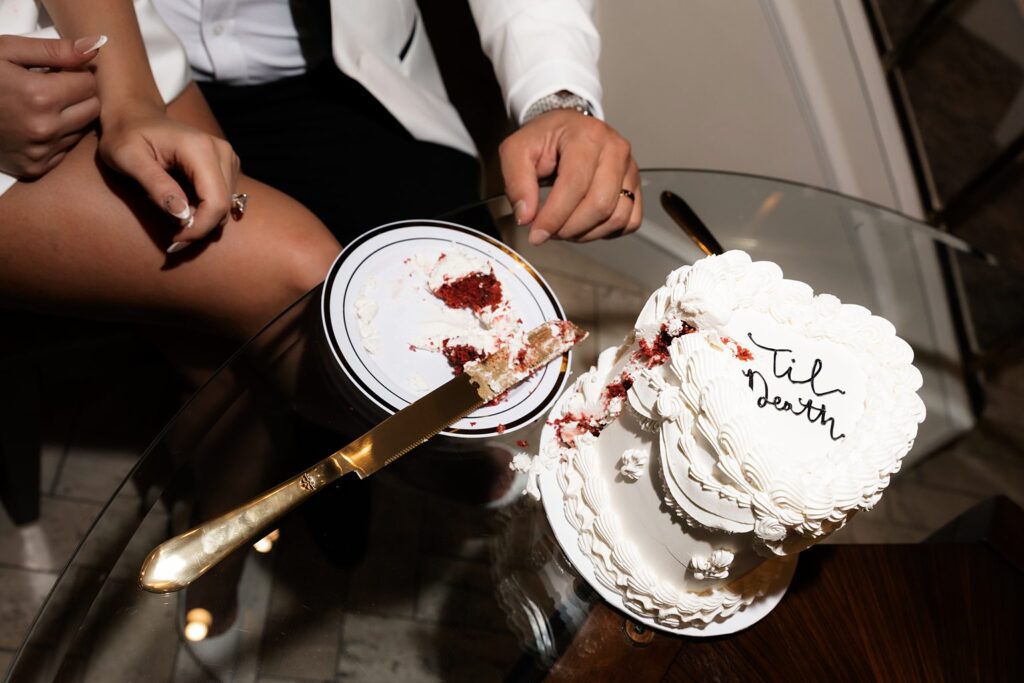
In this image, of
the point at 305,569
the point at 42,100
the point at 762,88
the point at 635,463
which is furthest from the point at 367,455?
the point at 762,88

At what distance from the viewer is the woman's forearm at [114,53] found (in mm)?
779

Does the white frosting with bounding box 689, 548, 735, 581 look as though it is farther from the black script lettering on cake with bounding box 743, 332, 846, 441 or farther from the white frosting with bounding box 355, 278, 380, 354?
the white frosting with bounding box 355, 278, 380, 354

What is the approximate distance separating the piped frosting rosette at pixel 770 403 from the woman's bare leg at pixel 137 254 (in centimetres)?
44

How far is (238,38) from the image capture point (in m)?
1.00

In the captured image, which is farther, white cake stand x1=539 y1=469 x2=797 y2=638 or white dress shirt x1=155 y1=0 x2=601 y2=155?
white dress shirt x1=155 y1=0 x2=601 y2=155

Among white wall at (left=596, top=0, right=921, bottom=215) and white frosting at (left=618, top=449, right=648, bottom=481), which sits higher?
white frosting at (left=618, top=449, right=648, bottom=481)

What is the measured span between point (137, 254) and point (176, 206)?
9cm

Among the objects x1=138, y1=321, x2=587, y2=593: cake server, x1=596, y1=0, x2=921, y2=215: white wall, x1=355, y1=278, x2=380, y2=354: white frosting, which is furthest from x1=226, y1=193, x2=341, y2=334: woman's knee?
x1=596, y1=0, x2=921, y2=215: white wall

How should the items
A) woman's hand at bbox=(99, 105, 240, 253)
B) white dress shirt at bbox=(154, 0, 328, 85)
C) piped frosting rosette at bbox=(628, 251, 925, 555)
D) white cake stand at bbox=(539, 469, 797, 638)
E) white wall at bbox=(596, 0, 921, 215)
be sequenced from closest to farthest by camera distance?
1. piped frosting rosette at bbox=(628, 251, 925, 555)
2. white cake stand at bbox=(539, 469, 797, 638)
3. woman's hand at bbox=(99, 105, 240, 253)
4. white dress shirt at bbox=(154, 0, 328, 85)
5. white wall at bbox=(596, 0, 921, 215)

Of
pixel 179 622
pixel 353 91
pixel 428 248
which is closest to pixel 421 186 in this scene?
pixel 353 91

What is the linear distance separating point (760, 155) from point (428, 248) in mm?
1050

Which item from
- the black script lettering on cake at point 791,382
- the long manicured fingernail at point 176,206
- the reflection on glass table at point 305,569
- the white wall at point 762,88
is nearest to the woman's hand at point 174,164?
the long manicured fingernail at point 176,206

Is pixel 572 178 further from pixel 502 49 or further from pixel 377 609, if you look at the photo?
pixel 377 609

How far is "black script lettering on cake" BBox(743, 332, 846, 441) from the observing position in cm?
50
